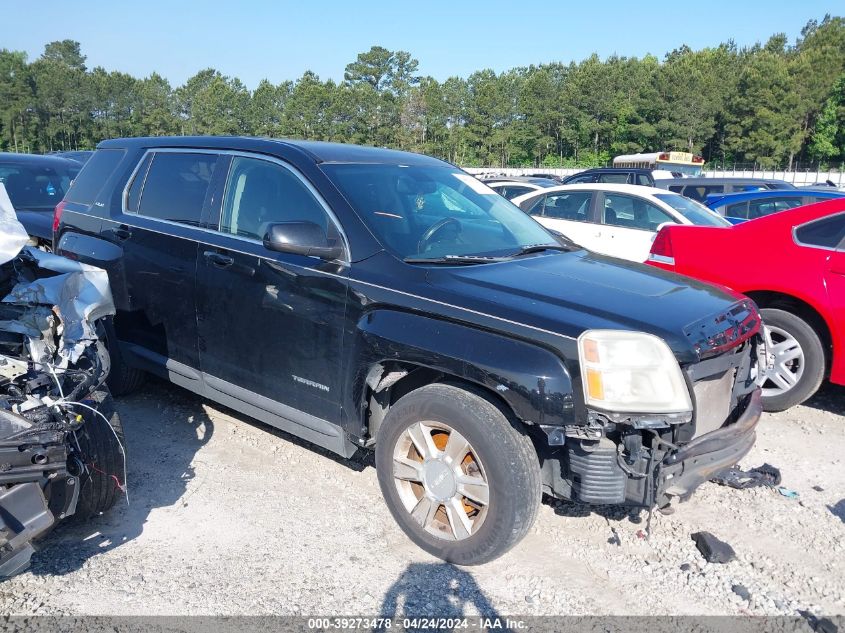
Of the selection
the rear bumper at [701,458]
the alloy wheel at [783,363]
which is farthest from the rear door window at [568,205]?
the rear bumper at [701,458]

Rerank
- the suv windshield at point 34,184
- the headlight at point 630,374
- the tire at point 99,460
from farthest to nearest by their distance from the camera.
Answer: the suv windshield at point 34,184 → the tire at point 99,460 → the headlight at point 630,374

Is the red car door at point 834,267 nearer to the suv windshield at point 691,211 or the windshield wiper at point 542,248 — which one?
the windshield wiper at point 542,248

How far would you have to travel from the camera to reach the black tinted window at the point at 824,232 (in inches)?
207

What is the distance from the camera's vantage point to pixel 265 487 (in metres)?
4.08

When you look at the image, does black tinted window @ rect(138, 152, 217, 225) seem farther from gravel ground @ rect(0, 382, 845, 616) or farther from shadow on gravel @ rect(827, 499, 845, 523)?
shadow on gravel @ rect(827, 499, 845, 523)

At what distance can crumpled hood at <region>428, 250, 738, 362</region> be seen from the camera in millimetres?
3020

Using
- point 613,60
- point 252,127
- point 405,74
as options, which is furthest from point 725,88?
point 252,127

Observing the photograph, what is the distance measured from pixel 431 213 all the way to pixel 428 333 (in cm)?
105

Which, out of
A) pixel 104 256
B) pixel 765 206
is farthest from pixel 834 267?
pixel 765 206

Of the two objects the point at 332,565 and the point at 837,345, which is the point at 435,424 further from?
the point at 837,345

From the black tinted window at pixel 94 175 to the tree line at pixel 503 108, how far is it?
217 feet

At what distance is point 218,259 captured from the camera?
414cm

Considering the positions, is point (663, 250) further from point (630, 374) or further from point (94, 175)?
point (94, 175)

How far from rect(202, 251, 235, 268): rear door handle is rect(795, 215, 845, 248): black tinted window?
14.2ft
